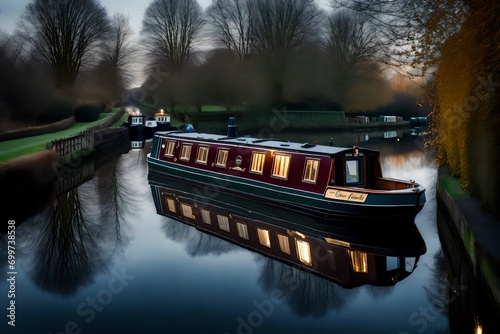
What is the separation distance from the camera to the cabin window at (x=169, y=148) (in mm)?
21875

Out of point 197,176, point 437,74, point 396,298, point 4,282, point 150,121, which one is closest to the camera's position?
point 396,298

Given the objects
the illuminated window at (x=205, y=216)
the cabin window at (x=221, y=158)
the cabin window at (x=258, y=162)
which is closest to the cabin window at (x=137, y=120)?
the cabin window at (x=221, y=158)

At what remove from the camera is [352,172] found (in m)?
14.5

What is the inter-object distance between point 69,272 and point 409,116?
59.7 metres

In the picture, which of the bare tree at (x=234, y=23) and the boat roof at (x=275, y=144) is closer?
the boat roof at (x=275, y=144)

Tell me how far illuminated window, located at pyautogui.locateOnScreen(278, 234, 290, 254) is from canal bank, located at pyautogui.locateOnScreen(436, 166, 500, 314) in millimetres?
3912

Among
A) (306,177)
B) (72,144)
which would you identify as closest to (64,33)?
(72,144)

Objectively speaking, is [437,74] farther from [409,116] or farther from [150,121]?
[409,116]

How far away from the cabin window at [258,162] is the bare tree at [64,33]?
3755 cm

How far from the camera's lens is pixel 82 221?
14336 millimetres

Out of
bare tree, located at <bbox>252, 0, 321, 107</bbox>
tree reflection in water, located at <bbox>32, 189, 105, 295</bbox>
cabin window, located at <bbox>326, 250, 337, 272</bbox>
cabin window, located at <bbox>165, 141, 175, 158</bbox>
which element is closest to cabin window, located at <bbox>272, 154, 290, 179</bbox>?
cabin window, located at <bbox>326, 250, 337, 272</bbox>

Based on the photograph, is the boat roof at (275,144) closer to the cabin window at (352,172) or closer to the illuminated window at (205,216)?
the cabin window at (352,172)

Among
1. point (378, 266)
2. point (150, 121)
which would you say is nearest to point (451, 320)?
point (378, 266)

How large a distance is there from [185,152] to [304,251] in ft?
35.4
